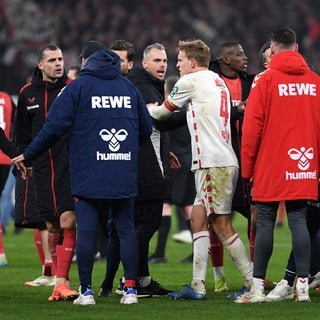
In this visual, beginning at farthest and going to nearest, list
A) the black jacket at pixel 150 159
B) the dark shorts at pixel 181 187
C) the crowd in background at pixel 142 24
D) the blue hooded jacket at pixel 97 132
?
the crowd in background at pixel 142 24 < the dark shorts at pixel 181 187 < the black jacket at pixel 150 159 < the blue hooded jacket at pixel 97 132

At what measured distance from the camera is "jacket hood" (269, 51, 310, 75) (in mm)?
10188

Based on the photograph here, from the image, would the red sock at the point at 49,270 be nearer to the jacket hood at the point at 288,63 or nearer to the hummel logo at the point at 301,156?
the hummel logo at the point at 301,156

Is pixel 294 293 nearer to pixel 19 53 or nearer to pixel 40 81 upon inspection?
pixel 40 81

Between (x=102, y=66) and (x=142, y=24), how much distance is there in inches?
1035

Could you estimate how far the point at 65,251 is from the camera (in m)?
10.9

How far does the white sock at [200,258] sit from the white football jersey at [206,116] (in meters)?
0.60

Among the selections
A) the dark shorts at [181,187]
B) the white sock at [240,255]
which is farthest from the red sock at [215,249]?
the dark shorts at [181,187]

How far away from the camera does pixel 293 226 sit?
10.2 m

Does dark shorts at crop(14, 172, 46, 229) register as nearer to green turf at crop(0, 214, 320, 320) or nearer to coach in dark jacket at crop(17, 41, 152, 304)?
green turf at crop(0, 214, 320, 320)

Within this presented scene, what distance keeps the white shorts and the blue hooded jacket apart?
71 centimetres

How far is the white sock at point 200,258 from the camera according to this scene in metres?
10.8

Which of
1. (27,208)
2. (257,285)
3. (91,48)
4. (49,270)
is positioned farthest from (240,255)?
(27,208)

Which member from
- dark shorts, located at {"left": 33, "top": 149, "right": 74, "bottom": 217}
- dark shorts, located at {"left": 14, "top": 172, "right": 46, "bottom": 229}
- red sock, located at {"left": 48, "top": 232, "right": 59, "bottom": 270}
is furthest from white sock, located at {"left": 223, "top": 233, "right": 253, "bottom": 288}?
dark shorts, located at {"left": 14, "top": 172, "right": 46, "bottom": 229}

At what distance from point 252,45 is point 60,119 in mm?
26811
